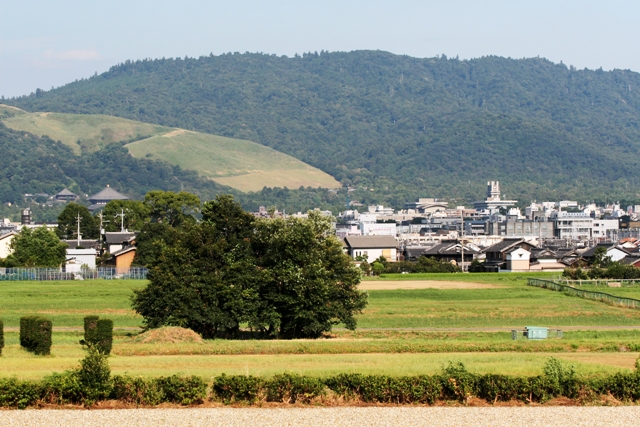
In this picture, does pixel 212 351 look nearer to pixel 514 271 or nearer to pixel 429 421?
pixel 429 421

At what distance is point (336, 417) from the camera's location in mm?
23000

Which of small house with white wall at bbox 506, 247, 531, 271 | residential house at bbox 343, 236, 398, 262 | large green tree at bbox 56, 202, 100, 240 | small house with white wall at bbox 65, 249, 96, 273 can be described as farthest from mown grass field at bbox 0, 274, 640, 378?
large green tree at bbox 56, 202, 100, 240

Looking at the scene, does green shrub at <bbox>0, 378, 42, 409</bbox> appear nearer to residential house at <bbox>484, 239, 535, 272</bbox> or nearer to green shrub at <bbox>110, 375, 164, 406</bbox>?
green shrub at <bbox>110, 375, 164, 406</bbox>

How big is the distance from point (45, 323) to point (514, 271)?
3233 inches

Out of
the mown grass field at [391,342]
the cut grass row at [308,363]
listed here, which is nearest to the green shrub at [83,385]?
the cut grass row at [308,363]

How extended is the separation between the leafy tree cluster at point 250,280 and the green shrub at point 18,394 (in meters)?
16.3

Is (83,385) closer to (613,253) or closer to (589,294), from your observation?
(589,294)

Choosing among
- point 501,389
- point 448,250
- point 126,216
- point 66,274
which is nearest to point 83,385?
point 501,389

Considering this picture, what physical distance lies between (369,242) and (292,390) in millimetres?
114073

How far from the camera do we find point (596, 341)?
3744 cm

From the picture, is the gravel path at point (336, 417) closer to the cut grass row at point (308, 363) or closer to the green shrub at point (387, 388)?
the green shrub at point (387, 388)

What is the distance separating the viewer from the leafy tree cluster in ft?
135

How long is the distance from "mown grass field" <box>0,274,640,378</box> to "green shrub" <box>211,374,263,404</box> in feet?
5.77

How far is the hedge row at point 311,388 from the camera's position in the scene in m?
24.2
